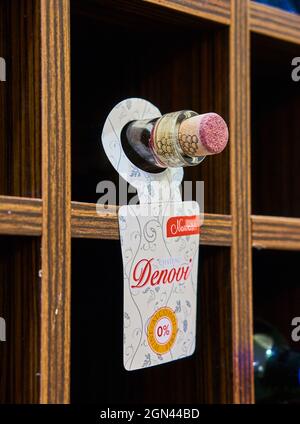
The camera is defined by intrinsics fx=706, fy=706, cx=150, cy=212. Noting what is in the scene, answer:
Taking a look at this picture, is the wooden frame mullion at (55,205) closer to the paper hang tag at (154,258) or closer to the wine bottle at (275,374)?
the paper hang tag at (154,258)

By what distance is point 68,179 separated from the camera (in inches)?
25.0

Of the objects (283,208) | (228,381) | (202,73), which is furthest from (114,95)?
(228,381)

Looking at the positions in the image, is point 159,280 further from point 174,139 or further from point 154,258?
point 174,139

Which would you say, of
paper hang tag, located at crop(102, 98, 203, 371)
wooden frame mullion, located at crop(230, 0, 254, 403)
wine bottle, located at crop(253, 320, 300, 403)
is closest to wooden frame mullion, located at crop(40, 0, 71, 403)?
paper hang tag, located at crop(102, 98, 203, 371)

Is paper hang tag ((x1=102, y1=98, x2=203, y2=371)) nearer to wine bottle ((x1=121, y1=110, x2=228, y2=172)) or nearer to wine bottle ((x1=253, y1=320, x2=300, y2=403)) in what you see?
wine bottle ((x1=121, y1=110, x2=228, y2=172))

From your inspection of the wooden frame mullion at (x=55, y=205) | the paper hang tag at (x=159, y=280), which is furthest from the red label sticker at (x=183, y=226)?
the wooden frame mullion at (x=55, y=205)

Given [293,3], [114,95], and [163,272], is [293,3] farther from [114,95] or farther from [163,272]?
[163,272]

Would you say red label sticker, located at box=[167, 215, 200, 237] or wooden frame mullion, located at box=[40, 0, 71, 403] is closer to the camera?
wooden frame mullion, located at box=[40, 0, 71, 403]

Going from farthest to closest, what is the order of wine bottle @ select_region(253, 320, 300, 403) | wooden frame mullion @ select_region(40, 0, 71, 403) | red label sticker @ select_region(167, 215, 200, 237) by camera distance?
wine bottle @ select_region(253, 320, 300, 403), red label sticker @ select_region(167, 215, 200, 237), wooden frame mullion @ select_region(40, 0, 71, 403)

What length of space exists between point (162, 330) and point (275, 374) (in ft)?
0.96

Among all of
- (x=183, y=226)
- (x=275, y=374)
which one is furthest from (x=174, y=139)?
(x=275, y=374)

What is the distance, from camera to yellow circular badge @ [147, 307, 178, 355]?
71 centimetres

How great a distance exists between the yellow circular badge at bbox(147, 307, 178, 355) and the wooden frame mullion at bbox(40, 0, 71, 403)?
112mm

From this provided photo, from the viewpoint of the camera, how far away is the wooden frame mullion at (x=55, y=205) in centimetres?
61
